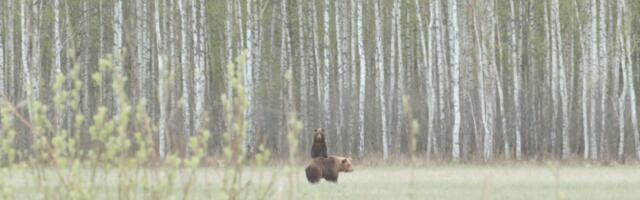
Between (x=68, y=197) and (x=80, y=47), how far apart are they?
39.6 metres

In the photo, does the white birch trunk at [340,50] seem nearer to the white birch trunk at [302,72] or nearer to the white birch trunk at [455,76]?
the white birch trunk at [302,72]

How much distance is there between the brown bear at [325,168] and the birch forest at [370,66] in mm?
13992

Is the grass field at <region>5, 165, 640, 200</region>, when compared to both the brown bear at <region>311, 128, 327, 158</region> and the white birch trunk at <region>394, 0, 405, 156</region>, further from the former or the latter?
the white birch trunk at <region>394, 0, 405, 156</region>

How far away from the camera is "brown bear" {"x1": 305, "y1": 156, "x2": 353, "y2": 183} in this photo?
19.0 metres

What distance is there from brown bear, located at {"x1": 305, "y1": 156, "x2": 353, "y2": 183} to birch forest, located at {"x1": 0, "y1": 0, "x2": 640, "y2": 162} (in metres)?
14.0

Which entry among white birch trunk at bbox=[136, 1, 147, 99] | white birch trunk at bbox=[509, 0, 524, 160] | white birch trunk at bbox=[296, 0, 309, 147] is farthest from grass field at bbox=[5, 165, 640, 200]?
white birch trunk at bbox=[296, 0, 309, 147]

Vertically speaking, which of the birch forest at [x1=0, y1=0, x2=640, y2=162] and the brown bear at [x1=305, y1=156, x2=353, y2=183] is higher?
the birch forest at [x1=0, y1=0, x2=640, y2=162]

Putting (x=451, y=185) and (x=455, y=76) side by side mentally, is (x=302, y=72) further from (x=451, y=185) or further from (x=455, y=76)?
(x=451, y=185)

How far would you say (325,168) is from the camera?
19250mm

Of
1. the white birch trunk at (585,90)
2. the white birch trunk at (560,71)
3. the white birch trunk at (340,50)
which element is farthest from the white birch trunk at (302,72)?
the white birch trunk at (585,90)

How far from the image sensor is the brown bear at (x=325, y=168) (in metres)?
19.0

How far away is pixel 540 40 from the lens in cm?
4725

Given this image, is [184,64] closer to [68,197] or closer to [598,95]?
A: [598,95]

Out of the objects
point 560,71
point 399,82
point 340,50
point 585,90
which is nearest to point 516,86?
point 560,71
